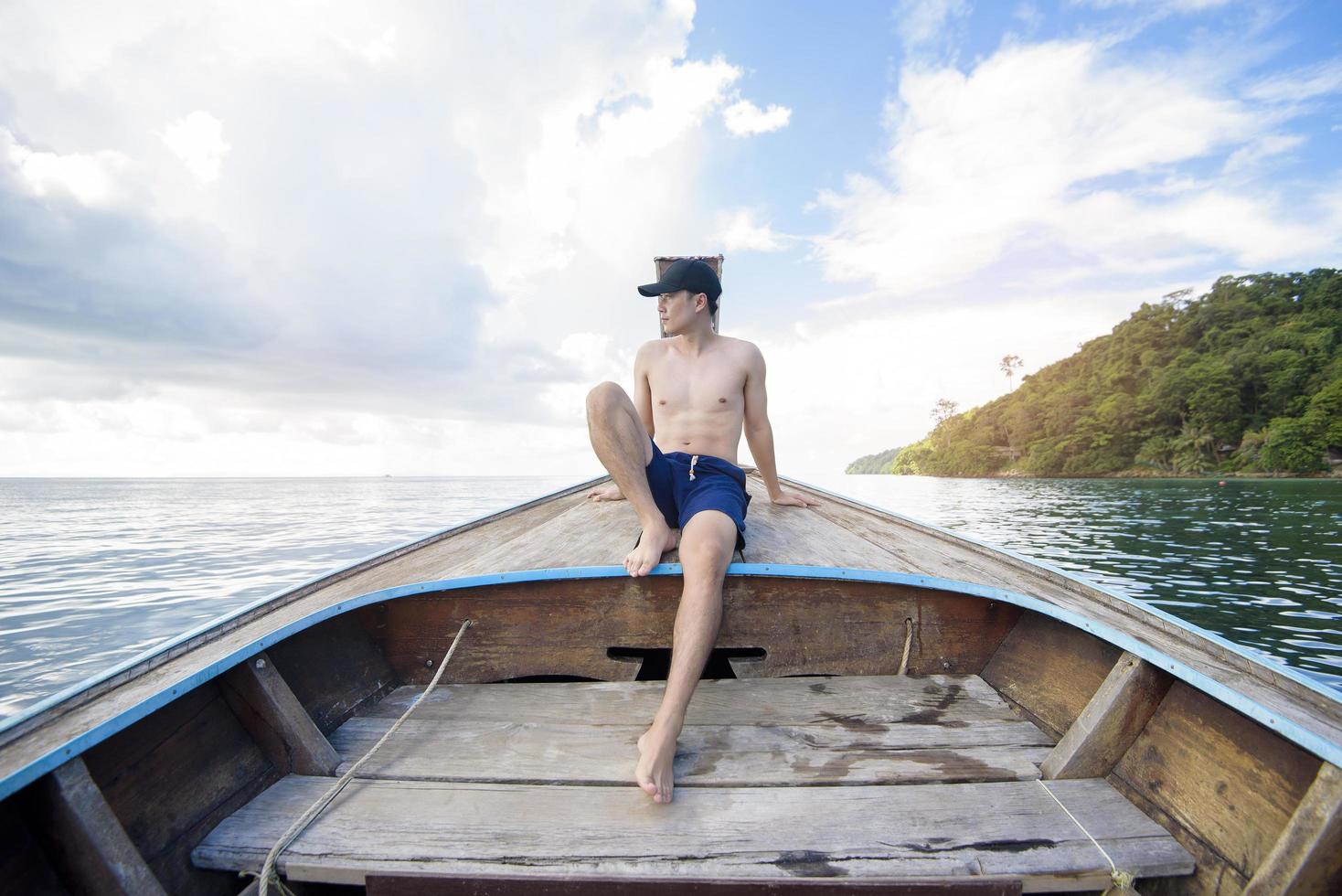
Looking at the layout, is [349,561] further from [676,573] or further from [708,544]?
[708,544]

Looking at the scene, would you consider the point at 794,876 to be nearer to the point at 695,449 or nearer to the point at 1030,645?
the point at 1030,645

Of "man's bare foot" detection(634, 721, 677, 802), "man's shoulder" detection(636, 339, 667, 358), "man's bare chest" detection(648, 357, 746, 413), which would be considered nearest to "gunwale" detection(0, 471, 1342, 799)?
"man's bare foot" detection(634, 721, 677, 802)

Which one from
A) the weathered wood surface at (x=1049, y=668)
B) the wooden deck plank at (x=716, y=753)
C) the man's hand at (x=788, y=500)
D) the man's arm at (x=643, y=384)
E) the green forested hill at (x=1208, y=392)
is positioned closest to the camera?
the wooden deck plank at (x=716, y=753)

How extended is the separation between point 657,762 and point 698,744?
25 centimetres

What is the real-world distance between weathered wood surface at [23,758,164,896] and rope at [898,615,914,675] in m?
2.01

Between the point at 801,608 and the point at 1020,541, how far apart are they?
1103cm

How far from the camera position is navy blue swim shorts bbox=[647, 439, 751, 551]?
201cm

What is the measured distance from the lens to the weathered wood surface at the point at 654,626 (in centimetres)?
201

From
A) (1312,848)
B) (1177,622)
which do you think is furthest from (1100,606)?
(1312,848)

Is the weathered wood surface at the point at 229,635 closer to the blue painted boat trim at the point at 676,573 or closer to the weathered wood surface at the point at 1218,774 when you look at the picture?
the blue painted boat trim at the point at 676,573

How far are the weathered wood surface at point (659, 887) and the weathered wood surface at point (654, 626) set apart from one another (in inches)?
35.7

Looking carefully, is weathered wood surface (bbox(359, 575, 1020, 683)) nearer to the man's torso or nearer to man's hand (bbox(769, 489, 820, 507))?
the man's torso

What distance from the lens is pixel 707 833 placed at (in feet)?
4.00

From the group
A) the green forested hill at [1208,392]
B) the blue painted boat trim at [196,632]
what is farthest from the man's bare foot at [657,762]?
the green forested hill at [1208,392]
